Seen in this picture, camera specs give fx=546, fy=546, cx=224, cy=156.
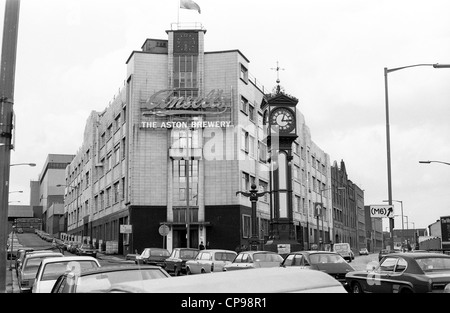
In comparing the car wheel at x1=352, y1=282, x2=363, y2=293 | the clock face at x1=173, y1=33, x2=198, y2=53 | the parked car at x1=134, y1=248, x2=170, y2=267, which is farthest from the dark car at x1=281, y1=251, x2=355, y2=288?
the clock face at x1=173, y1=33, x2=198, y2=53

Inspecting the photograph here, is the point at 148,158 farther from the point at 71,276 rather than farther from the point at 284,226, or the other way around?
the point at 71,276

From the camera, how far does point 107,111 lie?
7312 centimetres

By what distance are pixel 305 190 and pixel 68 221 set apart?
54.1 metres

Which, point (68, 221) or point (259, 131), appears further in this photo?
point (68, 221)

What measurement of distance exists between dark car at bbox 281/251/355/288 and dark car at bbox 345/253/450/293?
13.5ft

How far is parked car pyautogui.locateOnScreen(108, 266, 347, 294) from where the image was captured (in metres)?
3.95

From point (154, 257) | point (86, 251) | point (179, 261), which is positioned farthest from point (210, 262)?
point (86, 251)

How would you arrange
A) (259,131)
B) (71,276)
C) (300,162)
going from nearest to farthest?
(71,276), (259,131), (300,162)

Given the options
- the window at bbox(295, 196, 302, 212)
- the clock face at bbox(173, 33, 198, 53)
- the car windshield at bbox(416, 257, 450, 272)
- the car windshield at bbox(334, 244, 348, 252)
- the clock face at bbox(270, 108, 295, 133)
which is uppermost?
the clock face at bbox(173, 33, 198, 53)

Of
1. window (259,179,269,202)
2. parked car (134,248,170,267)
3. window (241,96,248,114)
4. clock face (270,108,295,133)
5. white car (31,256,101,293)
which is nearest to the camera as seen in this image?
white car (31,256,101,293)

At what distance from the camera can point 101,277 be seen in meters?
8.27

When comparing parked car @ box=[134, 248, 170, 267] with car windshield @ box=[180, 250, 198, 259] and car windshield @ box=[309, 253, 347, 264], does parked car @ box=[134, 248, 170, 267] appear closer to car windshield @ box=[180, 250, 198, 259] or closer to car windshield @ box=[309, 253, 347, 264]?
car windshield @ box=[180, 250, 198, 259]

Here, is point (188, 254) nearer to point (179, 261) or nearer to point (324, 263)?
point (179, 261)
